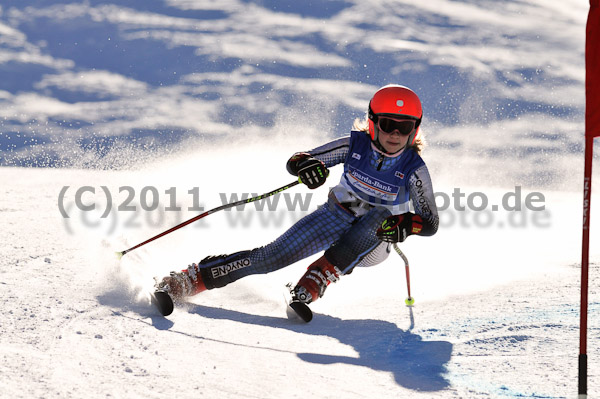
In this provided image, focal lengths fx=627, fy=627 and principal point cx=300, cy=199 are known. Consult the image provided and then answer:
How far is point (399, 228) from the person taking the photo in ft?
12.9

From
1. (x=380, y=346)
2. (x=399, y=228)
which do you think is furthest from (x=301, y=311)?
(x=399, y=228)

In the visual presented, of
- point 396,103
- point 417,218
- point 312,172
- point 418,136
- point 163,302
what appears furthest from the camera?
point 418,136

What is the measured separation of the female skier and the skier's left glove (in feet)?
0.42

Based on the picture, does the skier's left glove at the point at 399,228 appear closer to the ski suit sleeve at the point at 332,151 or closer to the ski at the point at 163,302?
the ski suit sleeve at the point at 332,151

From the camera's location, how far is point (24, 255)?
4891 millimetres

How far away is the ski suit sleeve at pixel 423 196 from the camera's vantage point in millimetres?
4137

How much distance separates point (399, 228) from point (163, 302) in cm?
154

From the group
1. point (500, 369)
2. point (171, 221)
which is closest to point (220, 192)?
point (171, 221)

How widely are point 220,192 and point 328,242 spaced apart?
4163 mm

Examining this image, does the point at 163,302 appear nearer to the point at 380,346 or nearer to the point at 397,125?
the point at 380,346

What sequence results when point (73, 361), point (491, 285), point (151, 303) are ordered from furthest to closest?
1. point (491, 285)
2. point (151, 303)
3. point (73, 361)

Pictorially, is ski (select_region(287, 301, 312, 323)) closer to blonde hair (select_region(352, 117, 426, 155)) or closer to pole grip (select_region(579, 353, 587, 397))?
blonde hair (select_region(352, 117, 426, 155))

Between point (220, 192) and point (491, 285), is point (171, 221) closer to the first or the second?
point (220, 192)

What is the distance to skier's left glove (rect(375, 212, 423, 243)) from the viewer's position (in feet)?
12.9
